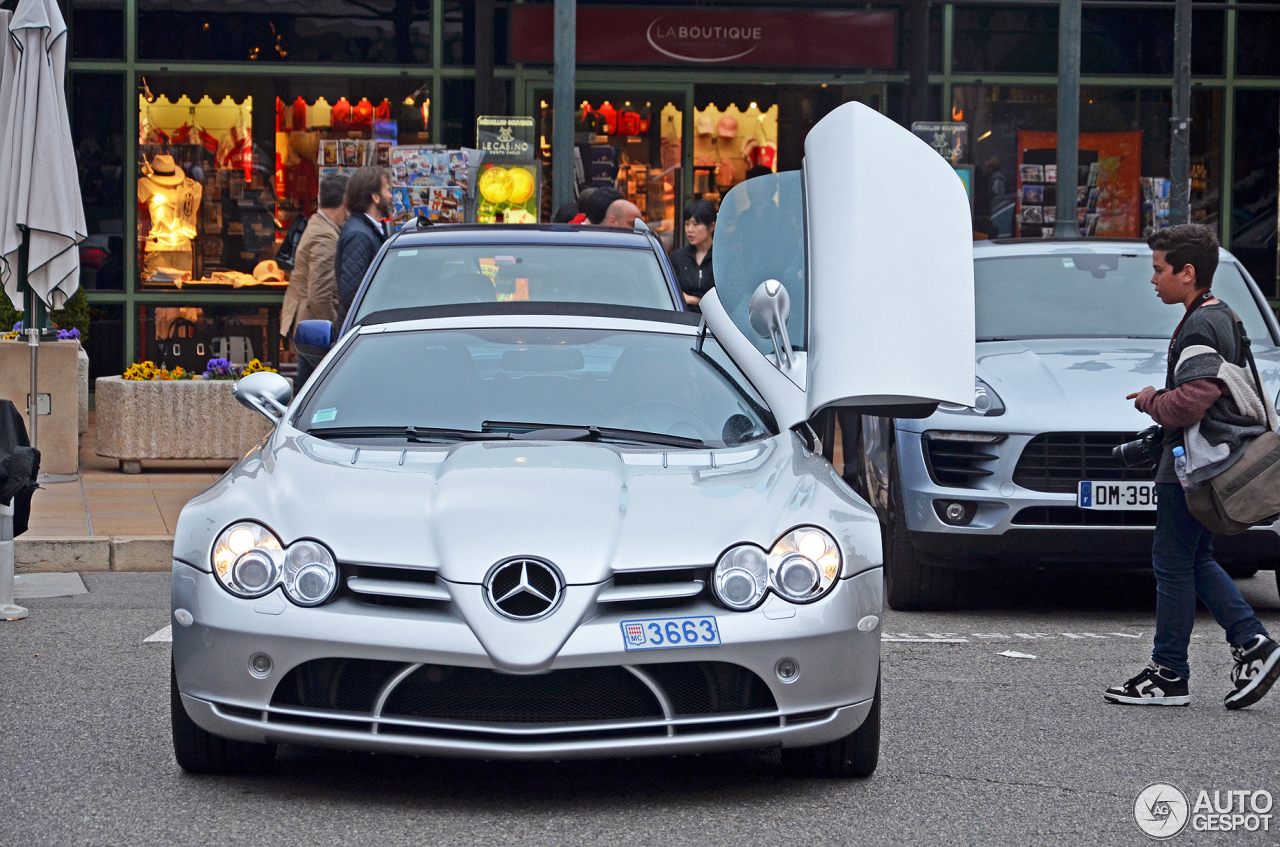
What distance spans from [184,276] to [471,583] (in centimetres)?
1220

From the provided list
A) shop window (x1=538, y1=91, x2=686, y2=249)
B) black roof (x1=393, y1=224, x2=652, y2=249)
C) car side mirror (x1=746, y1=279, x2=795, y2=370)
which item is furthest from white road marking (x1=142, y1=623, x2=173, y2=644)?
shop window (x1=538, y1=91, x2=686, y2=249)

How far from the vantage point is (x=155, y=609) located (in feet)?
24.5

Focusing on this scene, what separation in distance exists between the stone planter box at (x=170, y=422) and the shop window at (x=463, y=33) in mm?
5554

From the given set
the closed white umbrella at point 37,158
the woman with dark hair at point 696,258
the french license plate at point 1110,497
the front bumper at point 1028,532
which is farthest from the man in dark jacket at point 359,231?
the french license plate at point 1110,497

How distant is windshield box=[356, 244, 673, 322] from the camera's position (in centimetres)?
809

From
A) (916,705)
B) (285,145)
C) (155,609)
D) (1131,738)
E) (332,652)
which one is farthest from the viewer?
(285,145)

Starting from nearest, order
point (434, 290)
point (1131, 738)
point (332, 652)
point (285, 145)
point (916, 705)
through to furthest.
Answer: point (332, 652)
point (1131, 738)
point (916, 705)
point (434, 290)
point (285, 145)

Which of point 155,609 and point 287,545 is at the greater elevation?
point 287,545

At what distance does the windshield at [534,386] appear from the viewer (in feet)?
17.3

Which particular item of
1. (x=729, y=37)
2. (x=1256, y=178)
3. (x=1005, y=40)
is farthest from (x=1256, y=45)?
(x=729, y=37)

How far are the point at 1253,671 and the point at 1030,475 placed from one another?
167cm

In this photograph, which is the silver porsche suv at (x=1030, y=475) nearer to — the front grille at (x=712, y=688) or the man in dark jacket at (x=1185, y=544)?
the man in dark jacket at (x=1185, y=544)

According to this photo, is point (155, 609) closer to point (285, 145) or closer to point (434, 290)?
point (434, 290)

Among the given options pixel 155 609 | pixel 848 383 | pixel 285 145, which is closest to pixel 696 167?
pixel 285 145
